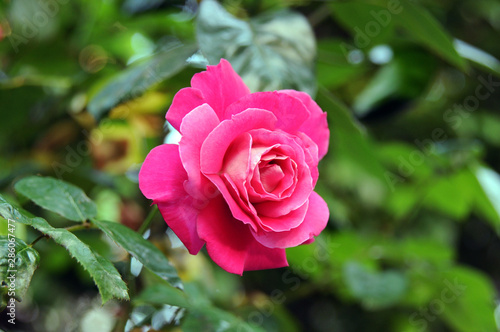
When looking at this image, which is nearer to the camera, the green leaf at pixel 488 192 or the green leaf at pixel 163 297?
the green leaf at pixel 163 297

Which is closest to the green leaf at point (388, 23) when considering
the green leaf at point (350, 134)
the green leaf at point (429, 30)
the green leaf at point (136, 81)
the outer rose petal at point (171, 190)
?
the green leaf at point (429, 30)

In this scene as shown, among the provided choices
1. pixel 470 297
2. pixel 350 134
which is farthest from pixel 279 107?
pixel 470 297

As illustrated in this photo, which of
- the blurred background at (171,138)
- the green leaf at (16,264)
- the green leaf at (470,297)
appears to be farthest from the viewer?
the green leaf at (470,297)

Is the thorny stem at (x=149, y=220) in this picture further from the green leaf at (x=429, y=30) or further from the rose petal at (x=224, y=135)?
the green leaf at (x=429, y=30)

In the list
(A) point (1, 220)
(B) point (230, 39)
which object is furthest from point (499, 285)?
(A) point (1, 220)

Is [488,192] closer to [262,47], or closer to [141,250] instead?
[262,47]

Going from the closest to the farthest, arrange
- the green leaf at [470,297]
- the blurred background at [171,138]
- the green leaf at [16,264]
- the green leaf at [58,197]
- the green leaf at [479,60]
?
the green leaf at [16,264] < the green leaf at [58,197] < the blurred background at [171,138] < the green leaf at [479,60] < the green leaf at [470,297]
